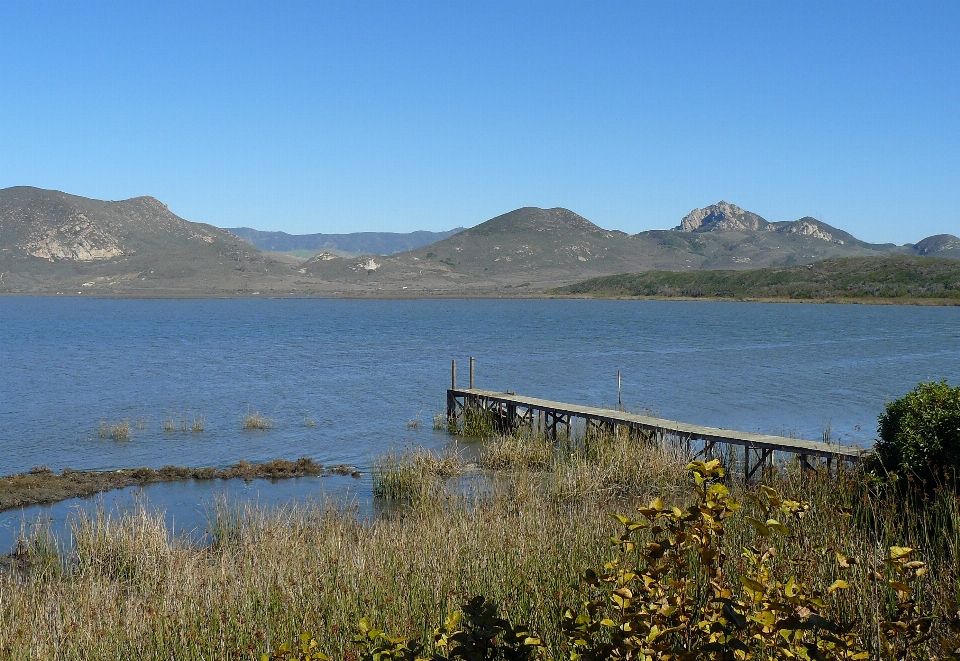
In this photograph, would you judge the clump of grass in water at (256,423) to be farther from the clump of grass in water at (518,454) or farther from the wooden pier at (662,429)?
the clump of grass in water at (518,454)

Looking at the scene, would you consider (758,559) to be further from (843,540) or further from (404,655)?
(843,540)

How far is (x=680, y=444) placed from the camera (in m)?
15.6

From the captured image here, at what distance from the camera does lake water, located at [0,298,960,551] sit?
21734 mm

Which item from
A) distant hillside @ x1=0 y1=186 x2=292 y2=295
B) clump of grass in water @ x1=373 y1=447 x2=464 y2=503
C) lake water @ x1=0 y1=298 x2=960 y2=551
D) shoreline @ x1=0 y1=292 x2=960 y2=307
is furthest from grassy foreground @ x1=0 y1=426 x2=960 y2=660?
distant hillside @ x1=0 y1=186 x2=292 y2=295

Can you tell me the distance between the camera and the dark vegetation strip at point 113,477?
16219mm

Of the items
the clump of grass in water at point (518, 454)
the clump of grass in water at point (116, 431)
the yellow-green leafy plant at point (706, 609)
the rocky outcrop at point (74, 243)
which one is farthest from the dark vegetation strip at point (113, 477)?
the rocky outcrop at point (74, 243)

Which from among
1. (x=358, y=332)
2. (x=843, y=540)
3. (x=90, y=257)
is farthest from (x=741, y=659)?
(x=90, y=257)

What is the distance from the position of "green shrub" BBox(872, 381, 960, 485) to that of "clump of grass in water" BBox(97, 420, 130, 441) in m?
19.3

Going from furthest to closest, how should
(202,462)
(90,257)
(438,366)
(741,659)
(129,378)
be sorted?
(90,257), (438,366), (129,378), (202,462), (741,659)

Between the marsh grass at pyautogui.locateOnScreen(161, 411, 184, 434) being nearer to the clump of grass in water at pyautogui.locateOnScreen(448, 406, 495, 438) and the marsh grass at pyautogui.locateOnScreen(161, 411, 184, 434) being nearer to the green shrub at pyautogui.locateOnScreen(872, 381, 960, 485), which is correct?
the clump of grass in water at pyautogui.locateOnScreen(448, 406, 495, 438)

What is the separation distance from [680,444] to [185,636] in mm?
11159

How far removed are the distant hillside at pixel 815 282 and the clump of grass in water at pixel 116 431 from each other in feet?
320

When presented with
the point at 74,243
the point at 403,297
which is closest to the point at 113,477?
the point at 403,297

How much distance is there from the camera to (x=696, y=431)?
52.9 ft
